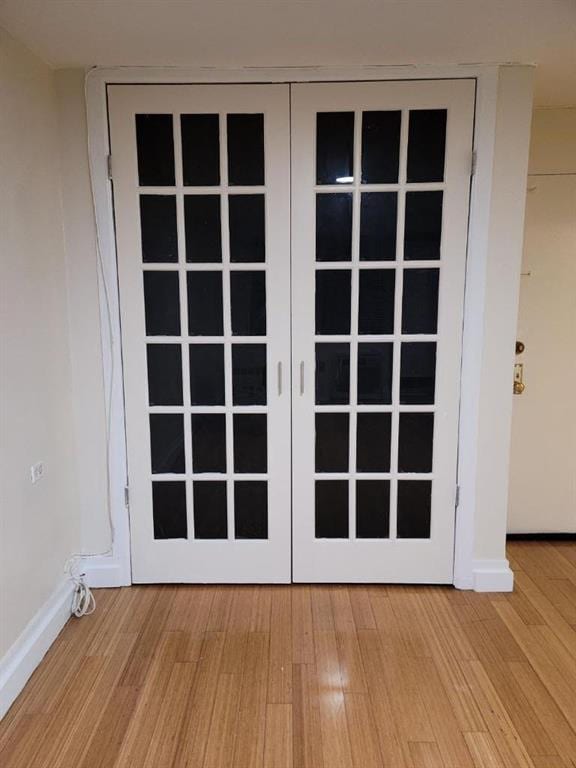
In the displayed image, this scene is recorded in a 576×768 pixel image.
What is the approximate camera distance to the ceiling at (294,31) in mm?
1795

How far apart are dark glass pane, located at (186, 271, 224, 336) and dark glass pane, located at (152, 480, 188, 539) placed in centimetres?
76

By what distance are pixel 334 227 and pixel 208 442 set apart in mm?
1164

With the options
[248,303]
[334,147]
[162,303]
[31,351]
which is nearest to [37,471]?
[31,351]

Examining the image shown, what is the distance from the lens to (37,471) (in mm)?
2213

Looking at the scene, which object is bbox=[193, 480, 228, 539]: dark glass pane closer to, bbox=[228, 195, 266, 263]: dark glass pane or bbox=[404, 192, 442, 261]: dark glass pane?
bbox=[228, 195, 266, 263]: dark glass pane

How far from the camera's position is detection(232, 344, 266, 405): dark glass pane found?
255cm

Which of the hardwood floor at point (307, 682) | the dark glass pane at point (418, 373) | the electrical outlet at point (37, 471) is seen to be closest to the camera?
the hardwood floor at point (307, 682)

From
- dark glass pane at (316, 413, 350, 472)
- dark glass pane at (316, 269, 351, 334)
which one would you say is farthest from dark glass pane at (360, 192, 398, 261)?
dark glass pane at (316, 413, 350, 472)

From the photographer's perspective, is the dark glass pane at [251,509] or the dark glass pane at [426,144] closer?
the dark glass pane at [426,144]

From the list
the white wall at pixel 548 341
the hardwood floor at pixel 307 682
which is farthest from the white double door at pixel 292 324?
the white wall at pixel 548 341

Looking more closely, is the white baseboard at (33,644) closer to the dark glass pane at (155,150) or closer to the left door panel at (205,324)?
the left door panel at (205,324)

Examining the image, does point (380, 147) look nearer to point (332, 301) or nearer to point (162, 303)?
point (332, 301)

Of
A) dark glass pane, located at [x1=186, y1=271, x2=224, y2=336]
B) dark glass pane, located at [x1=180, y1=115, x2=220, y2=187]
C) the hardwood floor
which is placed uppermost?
dark glass pane, located at [x1=180, y1=115, x2=220, y2=187]

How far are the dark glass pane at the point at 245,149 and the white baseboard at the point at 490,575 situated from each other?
2.09m
